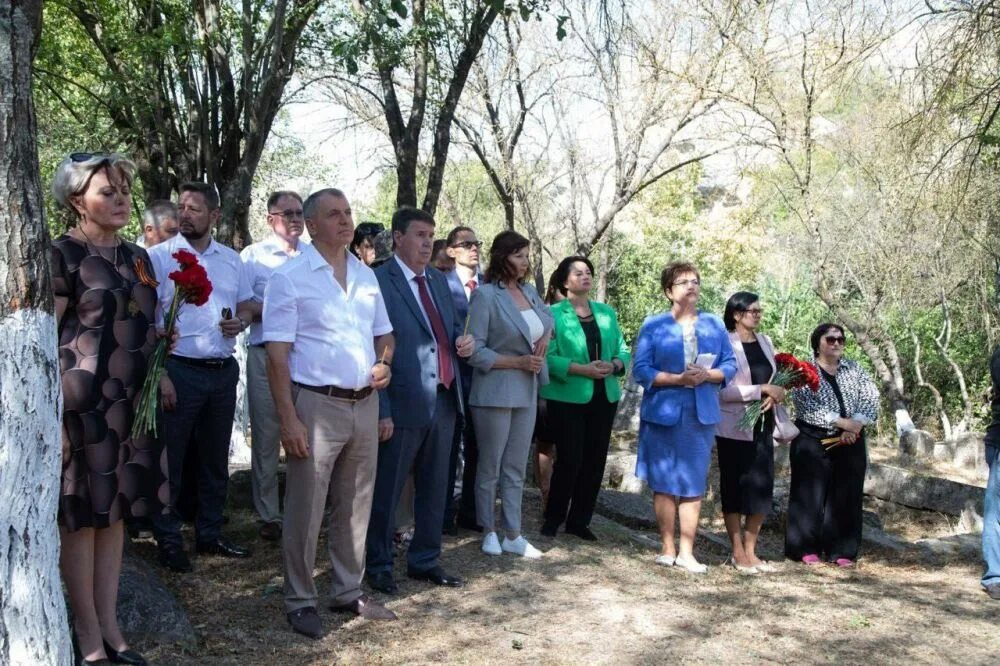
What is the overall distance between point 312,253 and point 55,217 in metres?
13.8

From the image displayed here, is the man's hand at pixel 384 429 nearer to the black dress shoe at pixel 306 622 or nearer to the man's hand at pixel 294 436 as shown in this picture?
the man's hand at pixel 294 436

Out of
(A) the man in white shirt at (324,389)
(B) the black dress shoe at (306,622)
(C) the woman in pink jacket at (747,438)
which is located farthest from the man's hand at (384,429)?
(C) the woman in pink jacket at (747,438)

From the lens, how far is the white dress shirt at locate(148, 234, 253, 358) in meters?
5.77

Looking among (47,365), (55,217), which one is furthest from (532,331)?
(55,217)

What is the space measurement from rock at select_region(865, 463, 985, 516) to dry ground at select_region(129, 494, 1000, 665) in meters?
3.44

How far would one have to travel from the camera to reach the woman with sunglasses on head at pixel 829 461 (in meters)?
7.88

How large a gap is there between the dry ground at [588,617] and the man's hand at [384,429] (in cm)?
88

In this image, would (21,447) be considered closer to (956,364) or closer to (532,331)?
(532,331)

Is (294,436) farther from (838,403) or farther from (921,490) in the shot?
(921,490)

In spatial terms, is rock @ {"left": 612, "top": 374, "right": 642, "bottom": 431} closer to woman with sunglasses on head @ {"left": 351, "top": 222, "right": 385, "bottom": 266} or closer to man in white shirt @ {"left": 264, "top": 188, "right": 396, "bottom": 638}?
woman with sunglasses on head @ {"left": 351, "top": 222, "right": 385, "bottom": 266}

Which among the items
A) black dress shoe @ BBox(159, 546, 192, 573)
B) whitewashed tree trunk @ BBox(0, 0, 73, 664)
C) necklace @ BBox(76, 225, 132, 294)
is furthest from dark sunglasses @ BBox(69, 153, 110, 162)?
black dress shoe @ BBox(159, 546, 192, 573)

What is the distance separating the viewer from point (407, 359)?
5629 mm

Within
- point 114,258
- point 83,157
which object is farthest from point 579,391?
point 83,157

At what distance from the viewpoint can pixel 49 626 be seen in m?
3.49
